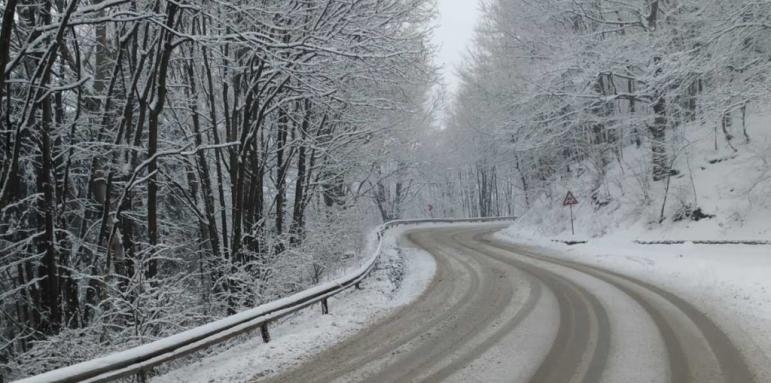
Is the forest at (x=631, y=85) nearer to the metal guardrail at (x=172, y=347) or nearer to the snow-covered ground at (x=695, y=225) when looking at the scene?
the snow-covered ground at (x=695, y=225)

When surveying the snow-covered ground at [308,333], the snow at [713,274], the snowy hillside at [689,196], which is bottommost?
the snow-covered ground at [308,333]

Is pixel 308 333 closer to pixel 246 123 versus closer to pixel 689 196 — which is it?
pixel 246 123

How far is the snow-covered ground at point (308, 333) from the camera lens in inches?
281

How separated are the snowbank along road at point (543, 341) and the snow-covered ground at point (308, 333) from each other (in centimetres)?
39

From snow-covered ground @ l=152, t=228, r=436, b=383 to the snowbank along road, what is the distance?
1.28 feet

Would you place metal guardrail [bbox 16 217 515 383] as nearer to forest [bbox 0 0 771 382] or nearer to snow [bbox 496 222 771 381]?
forest [bbox 0 0 771 382]

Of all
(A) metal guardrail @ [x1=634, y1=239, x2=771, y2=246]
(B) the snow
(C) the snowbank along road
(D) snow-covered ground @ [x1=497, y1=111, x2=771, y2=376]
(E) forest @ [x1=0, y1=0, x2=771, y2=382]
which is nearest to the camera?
(C) the snowbank along road

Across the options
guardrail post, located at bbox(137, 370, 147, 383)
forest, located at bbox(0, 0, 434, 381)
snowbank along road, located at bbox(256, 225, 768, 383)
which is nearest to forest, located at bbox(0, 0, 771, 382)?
forest, located at bbox(0, 0, 434, 381)

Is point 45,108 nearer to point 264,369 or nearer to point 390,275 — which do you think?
point 264,369

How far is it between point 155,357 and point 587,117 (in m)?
22.7

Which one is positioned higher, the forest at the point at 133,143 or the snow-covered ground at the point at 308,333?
the forest at the point at 133,143

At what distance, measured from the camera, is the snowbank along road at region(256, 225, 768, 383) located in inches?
256

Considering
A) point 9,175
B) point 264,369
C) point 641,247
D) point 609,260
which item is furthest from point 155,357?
point 641,247

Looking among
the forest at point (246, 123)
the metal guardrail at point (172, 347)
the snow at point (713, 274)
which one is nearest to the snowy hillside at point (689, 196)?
the forest at point (246, 123)
